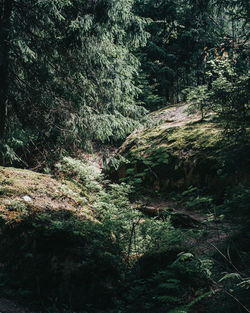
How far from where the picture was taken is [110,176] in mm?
10641

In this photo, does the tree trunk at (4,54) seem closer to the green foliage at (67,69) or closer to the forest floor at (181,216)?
the green foliage at (67,69)

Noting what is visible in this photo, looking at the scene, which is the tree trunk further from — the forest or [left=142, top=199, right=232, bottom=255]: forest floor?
[left=142, top=199, right=232, bottom=255]: forest floor

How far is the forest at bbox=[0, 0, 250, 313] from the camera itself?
3.70 metres

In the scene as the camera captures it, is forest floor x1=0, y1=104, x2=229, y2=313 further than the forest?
No

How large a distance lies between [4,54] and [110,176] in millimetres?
5932

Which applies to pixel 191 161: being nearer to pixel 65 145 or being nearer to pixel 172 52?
pixel 65 145

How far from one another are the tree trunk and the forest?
3 centimetres

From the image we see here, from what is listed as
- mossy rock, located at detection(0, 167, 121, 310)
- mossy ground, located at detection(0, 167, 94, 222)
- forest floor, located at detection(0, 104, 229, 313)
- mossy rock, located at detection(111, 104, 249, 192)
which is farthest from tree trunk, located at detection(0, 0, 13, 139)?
mossy rock, located at detection(111, 104, 249, 192)

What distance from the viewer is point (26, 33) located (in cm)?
720

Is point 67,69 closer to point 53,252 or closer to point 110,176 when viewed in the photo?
point 110,176

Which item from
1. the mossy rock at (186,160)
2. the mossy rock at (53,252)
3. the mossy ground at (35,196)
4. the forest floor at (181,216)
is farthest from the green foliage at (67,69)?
the mossy rock at (53,252)

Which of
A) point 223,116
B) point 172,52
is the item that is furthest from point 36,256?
point 172,52

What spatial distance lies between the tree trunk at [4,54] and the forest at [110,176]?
3cm

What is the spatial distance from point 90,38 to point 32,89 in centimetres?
213
